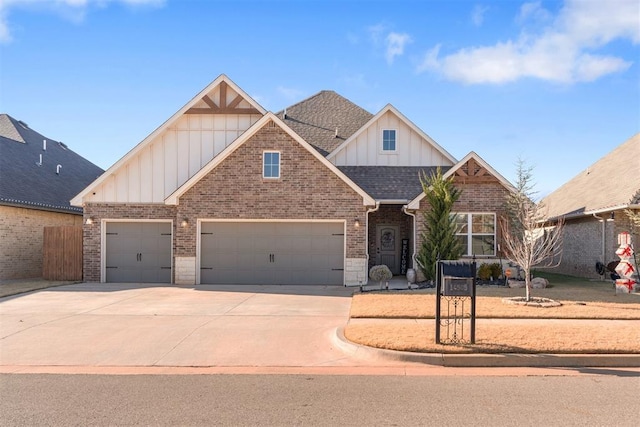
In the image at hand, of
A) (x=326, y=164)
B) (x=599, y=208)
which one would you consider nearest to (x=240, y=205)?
(x=326, y=164)

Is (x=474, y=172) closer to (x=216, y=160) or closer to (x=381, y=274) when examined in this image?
(x=381, y=274)

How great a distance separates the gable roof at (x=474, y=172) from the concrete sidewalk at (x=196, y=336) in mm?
5387

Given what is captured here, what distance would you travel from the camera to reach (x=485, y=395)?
19.7 feet

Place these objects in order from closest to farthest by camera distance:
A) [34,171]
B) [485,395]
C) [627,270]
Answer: [485,395] < [627,270] < [34,171]

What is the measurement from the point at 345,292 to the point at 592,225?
428 inches

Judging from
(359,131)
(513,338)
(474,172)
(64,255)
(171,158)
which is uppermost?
(359,131)

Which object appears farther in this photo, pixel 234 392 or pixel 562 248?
pixel 562 248

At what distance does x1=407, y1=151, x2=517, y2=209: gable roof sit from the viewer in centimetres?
1806

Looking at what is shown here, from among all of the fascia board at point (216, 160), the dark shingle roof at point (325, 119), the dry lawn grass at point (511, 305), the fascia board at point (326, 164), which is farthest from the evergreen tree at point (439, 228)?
the dark shingle roof at point (325, 119)

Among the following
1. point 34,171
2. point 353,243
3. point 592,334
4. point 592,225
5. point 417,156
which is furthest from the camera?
point 34,171

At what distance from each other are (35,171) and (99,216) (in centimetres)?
778

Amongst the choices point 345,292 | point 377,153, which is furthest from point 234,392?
point 377,153

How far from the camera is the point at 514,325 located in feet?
31.5

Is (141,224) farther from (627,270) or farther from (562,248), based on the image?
(562,248)
